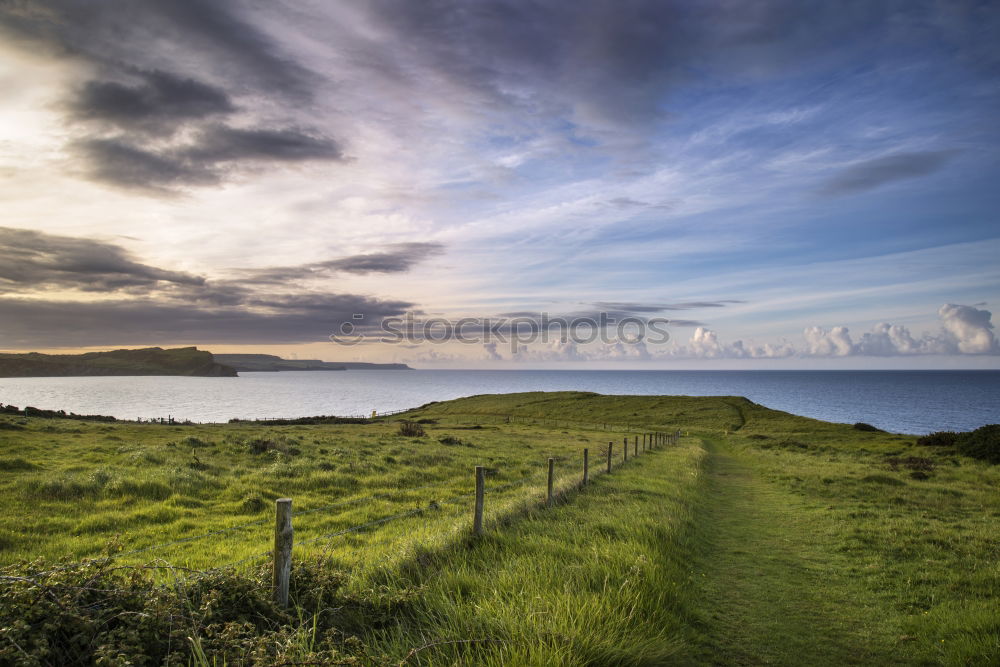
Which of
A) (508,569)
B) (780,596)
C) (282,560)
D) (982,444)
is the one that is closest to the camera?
(282,560)

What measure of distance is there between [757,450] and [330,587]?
43.5 meters

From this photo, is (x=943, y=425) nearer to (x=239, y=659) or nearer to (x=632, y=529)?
(x=632, y=529)

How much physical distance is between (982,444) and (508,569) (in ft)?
150

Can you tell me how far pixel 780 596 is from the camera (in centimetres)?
826

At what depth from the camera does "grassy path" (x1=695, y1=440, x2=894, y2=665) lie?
20.7 ft

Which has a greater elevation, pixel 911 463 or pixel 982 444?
pixel 982 444

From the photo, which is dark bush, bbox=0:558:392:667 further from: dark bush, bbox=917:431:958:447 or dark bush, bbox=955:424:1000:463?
dark bush, bbox=917:431:958:447

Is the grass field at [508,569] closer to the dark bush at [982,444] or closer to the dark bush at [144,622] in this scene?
the dark bush at [144,622]

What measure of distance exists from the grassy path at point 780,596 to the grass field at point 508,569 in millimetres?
42

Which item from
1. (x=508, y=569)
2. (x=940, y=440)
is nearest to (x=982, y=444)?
(x=940, y=440)

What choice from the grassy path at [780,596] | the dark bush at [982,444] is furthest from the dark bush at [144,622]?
the dark bush at [982,444]

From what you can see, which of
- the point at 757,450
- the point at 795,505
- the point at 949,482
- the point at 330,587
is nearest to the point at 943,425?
the point at 757,450

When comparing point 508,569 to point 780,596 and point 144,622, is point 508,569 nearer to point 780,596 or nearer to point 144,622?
point 144,622

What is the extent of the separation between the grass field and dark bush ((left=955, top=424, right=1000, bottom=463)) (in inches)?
656
